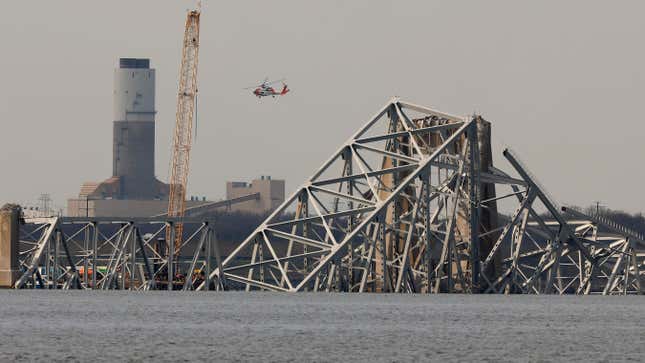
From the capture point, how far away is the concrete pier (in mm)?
167250

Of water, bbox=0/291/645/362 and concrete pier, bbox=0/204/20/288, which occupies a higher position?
concrete pier, bbox=0/204/20/288

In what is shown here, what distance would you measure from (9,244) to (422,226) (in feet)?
121

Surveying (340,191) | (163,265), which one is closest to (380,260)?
(340,191)

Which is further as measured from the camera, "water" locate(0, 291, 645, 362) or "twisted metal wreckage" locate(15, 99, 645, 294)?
"twisted metal wreckage" locate(15, 99, 645, 294)

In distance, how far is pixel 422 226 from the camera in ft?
556

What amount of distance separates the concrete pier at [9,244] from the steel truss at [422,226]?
Result: 1841cm

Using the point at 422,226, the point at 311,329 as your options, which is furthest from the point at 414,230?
the point at 311,329

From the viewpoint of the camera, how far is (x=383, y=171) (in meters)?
168

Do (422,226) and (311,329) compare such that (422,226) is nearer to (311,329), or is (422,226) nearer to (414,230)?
(414,230)

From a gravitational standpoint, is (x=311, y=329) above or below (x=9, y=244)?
below

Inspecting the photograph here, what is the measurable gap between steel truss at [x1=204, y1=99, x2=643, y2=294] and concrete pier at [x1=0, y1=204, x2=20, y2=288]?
18408mm

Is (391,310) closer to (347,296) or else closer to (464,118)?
(347,296)

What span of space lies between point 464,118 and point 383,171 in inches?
365

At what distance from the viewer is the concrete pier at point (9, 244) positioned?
16725cm
